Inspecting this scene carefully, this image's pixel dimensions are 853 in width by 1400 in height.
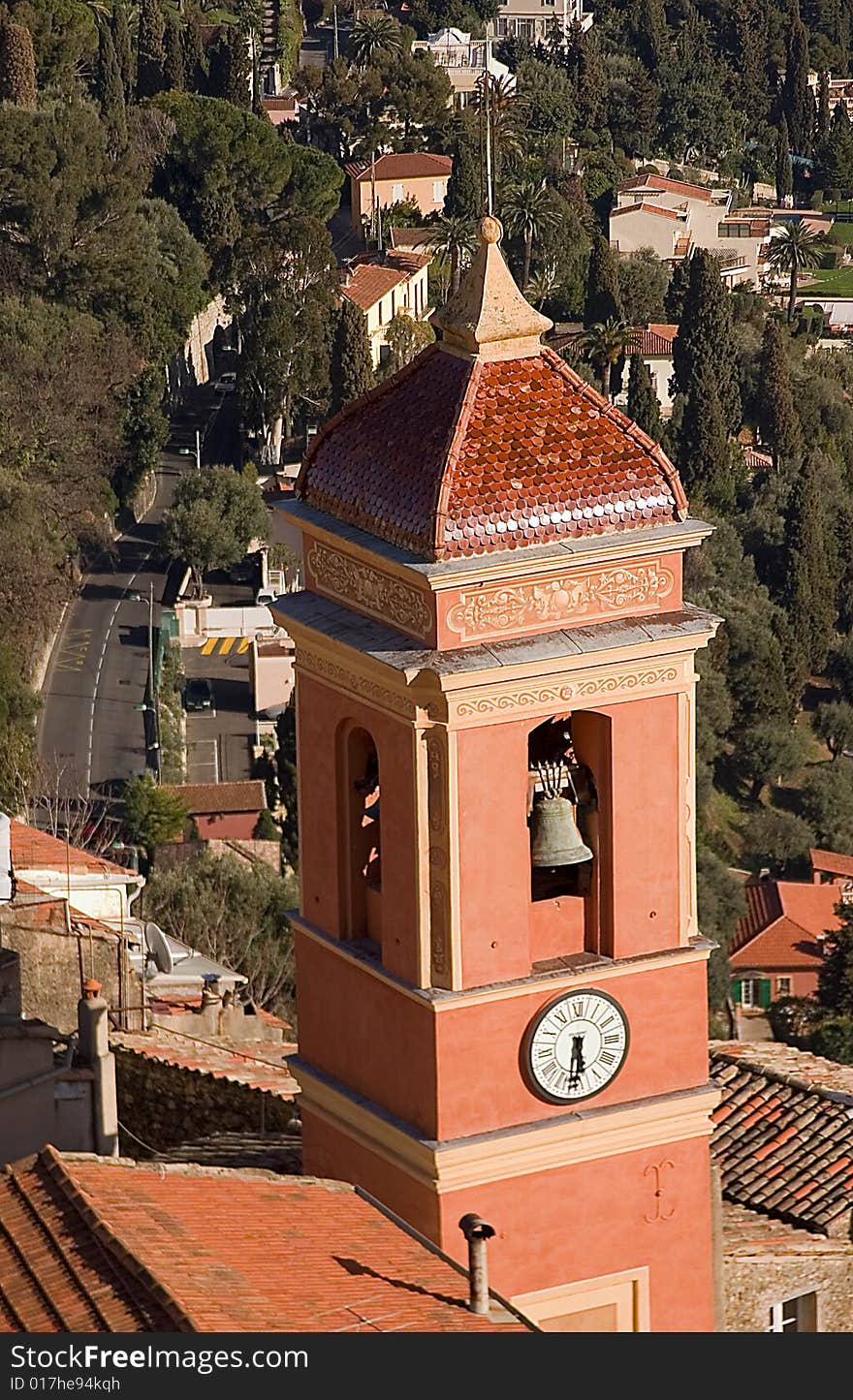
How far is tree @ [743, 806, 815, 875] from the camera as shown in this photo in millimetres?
56281

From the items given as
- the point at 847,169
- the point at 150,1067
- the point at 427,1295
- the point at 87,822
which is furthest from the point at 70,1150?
the point at 847,169

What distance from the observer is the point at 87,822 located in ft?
159

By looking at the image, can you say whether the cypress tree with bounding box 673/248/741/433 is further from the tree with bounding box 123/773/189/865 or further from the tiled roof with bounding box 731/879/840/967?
the tree with bounding box 123/773/189/865

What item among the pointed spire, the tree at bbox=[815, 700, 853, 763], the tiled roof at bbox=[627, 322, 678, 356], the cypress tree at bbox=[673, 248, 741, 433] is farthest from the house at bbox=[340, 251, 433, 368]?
the pointed spire

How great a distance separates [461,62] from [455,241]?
22.0 m

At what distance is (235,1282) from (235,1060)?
5970mm

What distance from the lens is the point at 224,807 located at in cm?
5053

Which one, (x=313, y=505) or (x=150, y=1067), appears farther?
(x=150, y=1067)

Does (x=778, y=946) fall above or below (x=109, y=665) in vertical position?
below

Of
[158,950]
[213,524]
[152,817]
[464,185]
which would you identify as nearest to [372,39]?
[464,185]

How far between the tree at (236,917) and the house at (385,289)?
31.7 m

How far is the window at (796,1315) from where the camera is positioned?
17828mm

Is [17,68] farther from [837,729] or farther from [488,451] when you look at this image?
[488,451]

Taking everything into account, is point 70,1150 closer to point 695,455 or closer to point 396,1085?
point 396,1085
